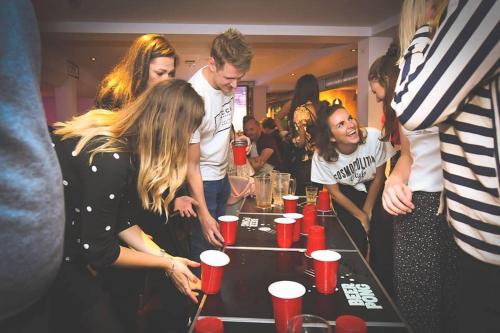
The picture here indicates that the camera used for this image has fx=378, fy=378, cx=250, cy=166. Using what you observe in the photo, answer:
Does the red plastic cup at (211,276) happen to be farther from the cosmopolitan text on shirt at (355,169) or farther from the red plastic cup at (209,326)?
the cosmopolitan text on shirt at (355,169)

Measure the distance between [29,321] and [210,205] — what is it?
1818mm

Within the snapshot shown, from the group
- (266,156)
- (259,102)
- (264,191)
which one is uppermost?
(259,102)

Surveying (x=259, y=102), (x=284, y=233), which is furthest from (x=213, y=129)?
(x=259, y=102)

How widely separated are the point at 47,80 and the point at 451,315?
8.15m

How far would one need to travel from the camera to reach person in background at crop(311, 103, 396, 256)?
8.14 feet

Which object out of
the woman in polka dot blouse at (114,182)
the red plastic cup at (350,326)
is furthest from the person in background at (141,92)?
the red plastic cup at (350,326)

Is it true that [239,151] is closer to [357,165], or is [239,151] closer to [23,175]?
[357,165]

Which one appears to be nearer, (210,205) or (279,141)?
(210,205)

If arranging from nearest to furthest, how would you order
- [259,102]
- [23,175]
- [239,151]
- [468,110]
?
[23,175] → [468,110] → [239,151] → [259,102]

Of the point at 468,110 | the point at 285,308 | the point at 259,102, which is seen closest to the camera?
the point at 468,110

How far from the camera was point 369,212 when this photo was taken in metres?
2.51

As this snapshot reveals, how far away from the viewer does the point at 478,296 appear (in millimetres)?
771

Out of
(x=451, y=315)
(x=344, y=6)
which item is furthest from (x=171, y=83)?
(x=344, y=6)

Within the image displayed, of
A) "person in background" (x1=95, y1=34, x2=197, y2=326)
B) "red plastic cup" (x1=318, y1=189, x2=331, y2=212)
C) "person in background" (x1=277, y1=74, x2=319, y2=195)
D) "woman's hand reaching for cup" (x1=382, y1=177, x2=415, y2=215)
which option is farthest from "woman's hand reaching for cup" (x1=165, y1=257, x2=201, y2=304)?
"person in background" (x1=277, y1=74, x2=319, y2=195)
